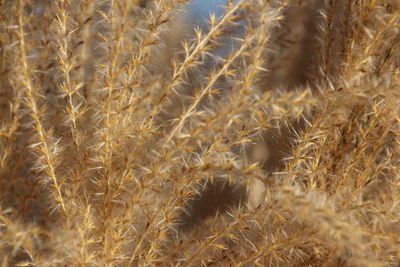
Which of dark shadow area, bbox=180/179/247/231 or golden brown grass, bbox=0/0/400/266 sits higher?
golden brown grass, bbox=0/0/400/266

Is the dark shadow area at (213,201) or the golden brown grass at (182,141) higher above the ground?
the golden brown grass at (182,141)

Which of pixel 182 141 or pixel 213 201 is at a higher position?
pixel 182 141

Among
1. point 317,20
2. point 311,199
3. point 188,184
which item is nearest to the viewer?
point 311,199

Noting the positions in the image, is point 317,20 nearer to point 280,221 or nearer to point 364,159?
point 364,159

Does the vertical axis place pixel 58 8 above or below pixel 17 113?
above

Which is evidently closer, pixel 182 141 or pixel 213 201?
pixel 182 141

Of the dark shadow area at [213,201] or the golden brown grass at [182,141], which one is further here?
the dark shadow area at [213,201]

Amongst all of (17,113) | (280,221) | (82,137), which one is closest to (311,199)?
(280,221)

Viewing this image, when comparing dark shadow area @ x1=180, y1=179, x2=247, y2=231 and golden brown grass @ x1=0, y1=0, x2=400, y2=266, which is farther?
dark shadow area @ x1=180, y1=179, x2=247, y2=231
